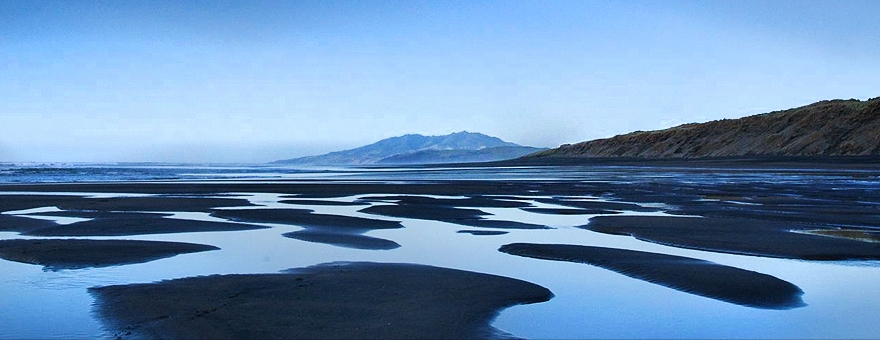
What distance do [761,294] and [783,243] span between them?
13.6 feet

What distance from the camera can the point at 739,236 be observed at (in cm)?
1165

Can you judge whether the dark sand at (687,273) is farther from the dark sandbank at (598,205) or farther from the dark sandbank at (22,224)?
the dark sandbank at (22,224)

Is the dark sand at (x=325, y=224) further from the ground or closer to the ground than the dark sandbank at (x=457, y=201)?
closer to the ground

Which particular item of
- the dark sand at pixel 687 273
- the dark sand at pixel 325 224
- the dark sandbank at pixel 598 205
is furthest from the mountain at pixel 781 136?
the dark sand at pixel 687 273

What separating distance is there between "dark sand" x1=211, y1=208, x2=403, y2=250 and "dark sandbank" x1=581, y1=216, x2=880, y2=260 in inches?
168

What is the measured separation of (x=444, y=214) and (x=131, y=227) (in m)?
6.77

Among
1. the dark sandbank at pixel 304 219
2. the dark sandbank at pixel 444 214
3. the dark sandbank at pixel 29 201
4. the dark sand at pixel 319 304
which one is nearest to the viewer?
the dark sand at pixel 319 304

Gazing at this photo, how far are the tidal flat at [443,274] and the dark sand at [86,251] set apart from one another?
4 cm

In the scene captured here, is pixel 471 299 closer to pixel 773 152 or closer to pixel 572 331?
pixel 572 331

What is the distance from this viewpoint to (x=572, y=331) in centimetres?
569

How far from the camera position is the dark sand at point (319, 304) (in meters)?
5.53

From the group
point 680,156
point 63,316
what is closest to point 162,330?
point 63,316

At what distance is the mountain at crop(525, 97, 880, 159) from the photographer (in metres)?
66.3

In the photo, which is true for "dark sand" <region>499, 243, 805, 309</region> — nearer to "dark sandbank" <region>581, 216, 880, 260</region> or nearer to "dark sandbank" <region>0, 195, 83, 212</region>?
"dark sandbank" <region>581, 216, 880, 260</region>
